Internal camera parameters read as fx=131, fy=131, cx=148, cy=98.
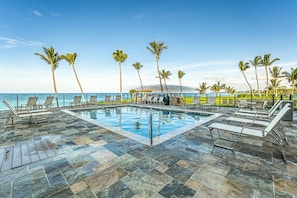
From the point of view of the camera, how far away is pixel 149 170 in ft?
6.30

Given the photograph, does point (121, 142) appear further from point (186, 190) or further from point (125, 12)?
point (125, 12)

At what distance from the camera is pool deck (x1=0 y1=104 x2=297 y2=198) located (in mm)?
1507

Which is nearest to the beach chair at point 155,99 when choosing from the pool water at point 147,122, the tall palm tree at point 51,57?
the pool water at point 147,122

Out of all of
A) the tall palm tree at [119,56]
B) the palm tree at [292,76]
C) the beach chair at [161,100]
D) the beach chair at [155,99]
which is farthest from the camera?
the palm tree at [292,76]

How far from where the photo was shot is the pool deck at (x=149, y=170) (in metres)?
1.51

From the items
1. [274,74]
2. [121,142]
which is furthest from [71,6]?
[274,74]

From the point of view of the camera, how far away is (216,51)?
12438mm

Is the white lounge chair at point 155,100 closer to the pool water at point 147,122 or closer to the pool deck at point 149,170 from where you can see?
the pool water at point 147,122

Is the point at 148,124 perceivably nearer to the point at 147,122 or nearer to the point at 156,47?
the point at 147,122

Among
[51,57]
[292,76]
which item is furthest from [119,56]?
[292,76]

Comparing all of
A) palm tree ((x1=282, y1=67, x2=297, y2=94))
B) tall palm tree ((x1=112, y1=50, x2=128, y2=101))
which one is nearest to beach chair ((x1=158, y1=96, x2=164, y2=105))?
tall palm tree ((x1=112, y1=50, x2=128, y2=101))

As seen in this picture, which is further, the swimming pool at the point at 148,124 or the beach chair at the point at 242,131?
the swimming pool at the point at 148,124

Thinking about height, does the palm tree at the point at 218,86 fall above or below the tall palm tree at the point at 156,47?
below

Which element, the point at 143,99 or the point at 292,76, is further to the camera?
the point at 292,76
